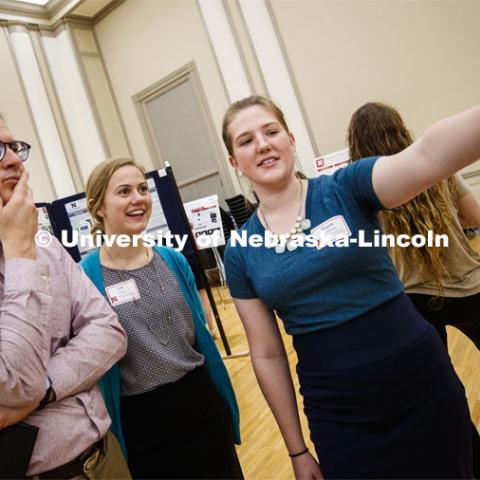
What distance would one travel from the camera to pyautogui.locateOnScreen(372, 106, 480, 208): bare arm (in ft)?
2.51

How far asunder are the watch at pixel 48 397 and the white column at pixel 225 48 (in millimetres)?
6389

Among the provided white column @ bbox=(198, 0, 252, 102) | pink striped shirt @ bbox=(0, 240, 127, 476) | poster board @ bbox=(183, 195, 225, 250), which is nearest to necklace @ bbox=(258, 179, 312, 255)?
pink striped shirt @ bbox=(0, 240, 127, 476)

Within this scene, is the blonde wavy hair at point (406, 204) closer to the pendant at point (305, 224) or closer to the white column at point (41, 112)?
the pendant at point (305, 224)

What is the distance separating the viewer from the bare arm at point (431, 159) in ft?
2.51

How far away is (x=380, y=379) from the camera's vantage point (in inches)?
39.1

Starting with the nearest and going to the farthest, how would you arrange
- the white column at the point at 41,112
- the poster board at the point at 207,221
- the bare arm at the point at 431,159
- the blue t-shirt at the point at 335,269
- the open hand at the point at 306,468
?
the bare arm at the point at 431,159
the blue t-shirt at the point at 335,269
the open hand at the point at 306,468
the poster board at the point at 207,221
the white column at the point at 41,112

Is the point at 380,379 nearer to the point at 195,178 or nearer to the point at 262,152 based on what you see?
the point at 262,152

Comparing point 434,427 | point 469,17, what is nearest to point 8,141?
point 434,427

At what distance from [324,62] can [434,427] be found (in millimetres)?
6165

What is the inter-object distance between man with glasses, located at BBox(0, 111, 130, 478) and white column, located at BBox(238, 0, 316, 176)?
228 inches

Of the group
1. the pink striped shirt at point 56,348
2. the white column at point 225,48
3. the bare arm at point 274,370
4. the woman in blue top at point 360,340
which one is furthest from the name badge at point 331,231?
the white column at point 225,48

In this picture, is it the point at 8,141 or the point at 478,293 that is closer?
the point at 8,141

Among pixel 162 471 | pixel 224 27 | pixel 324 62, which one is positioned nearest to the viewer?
pixel 162 471

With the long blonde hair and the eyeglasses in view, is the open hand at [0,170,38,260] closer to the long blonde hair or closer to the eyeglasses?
the eyeglasses
